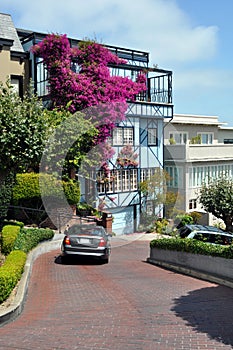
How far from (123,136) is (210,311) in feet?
62.7

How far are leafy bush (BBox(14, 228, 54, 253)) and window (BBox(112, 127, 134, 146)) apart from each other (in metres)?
10.1

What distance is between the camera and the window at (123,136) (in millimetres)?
26628

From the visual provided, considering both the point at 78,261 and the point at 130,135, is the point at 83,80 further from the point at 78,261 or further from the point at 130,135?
the point at 78,261

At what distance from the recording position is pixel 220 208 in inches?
969

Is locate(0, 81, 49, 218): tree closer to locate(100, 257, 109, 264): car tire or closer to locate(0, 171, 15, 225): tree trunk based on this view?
locate(0, 171, 15, 225): tree trunk

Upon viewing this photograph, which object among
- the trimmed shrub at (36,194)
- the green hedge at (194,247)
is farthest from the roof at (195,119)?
the green hedge at (194,247)

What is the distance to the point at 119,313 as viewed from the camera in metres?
8.40

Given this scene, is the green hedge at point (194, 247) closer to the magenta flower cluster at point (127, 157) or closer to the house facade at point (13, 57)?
the magenta flower cluster at point (127, 157)

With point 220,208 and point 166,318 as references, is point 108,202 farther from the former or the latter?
point 166,318

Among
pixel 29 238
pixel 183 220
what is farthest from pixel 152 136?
pixel 29 238

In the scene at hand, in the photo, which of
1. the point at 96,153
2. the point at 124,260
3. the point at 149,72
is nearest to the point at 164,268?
the point at 124,260

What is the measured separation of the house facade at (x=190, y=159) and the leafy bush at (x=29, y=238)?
1458cm

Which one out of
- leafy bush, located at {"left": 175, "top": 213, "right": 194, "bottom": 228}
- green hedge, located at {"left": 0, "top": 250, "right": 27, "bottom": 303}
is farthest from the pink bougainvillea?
green hedge, located at {"left": 0, "top": 250, "right": 27, "bottom": 303}

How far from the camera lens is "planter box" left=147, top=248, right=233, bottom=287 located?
11928mm
